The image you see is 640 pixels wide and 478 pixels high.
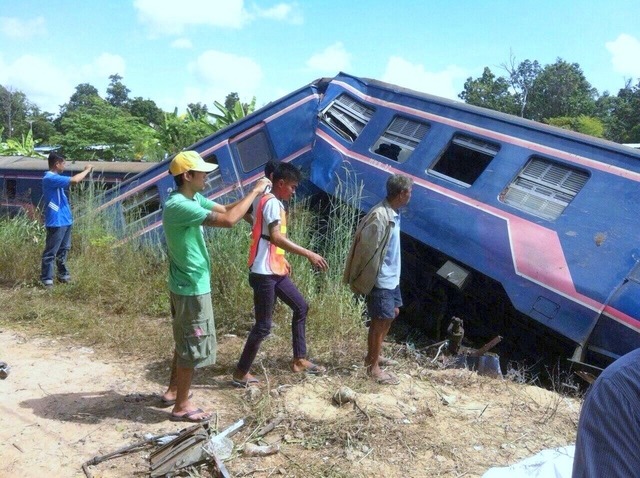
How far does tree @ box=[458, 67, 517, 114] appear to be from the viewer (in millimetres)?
37719

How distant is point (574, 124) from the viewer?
28.2m

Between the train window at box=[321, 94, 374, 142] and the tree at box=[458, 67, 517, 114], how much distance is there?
31.6m

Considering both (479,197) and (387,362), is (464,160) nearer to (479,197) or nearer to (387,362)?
(479,197)

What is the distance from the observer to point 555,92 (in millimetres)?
37188

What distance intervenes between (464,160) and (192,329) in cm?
391

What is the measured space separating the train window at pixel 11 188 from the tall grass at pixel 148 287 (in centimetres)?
285

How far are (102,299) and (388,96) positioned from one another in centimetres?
402

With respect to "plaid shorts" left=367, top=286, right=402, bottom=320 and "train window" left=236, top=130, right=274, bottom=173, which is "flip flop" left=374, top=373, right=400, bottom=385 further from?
"train window" left=236, top=130, right=274, bottom=173

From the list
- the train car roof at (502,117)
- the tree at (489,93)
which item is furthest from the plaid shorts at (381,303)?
the tree at (489,93)

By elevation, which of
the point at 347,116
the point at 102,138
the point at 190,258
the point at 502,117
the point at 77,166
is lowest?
the point at 190,258

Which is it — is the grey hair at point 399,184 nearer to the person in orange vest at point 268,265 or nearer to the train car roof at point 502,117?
the person in orange vest at point 268,265

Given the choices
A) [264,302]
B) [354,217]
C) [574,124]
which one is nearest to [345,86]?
[354,217]

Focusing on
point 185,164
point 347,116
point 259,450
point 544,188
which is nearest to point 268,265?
point 185,164

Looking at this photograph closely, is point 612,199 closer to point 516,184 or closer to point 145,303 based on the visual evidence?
point 516,184
